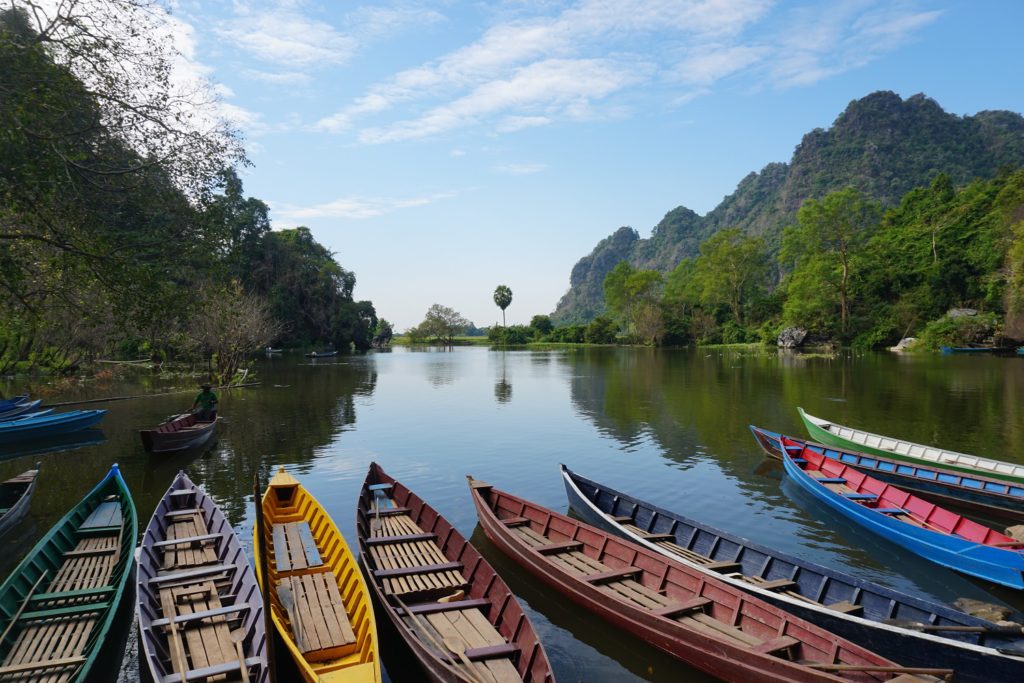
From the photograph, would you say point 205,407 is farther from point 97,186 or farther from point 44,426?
point 97,186

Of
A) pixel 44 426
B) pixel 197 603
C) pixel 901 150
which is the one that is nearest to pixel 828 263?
pixel 44 426

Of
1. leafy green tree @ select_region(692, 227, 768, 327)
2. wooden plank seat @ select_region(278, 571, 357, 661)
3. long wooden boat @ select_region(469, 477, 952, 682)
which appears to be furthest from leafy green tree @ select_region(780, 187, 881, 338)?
wooden plank seat @ select_region(278, 571, 357, 661)

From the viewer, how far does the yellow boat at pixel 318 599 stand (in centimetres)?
716

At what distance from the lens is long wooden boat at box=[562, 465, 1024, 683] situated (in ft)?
24.2

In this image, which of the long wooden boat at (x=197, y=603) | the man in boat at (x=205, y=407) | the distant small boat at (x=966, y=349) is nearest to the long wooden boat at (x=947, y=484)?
the long wooden boat at (x=197, y=603)

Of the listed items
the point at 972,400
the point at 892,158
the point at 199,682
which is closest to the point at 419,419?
the point at 199,682

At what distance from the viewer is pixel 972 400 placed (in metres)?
35.4

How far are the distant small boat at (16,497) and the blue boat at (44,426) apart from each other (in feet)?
36.6

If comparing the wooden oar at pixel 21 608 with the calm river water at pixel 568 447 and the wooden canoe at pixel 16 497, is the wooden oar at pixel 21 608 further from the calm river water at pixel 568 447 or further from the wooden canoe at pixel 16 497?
the wooden canoe at pixel 16 497

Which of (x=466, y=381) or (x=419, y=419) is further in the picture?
(x=466, y=381)

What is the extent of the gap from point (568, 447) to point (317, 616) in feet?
58.4

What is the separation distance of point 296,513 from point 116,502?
4.49m

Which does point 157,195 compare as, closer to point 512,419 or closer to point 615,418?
point 512,419

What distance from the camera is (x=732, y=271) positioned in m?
115
